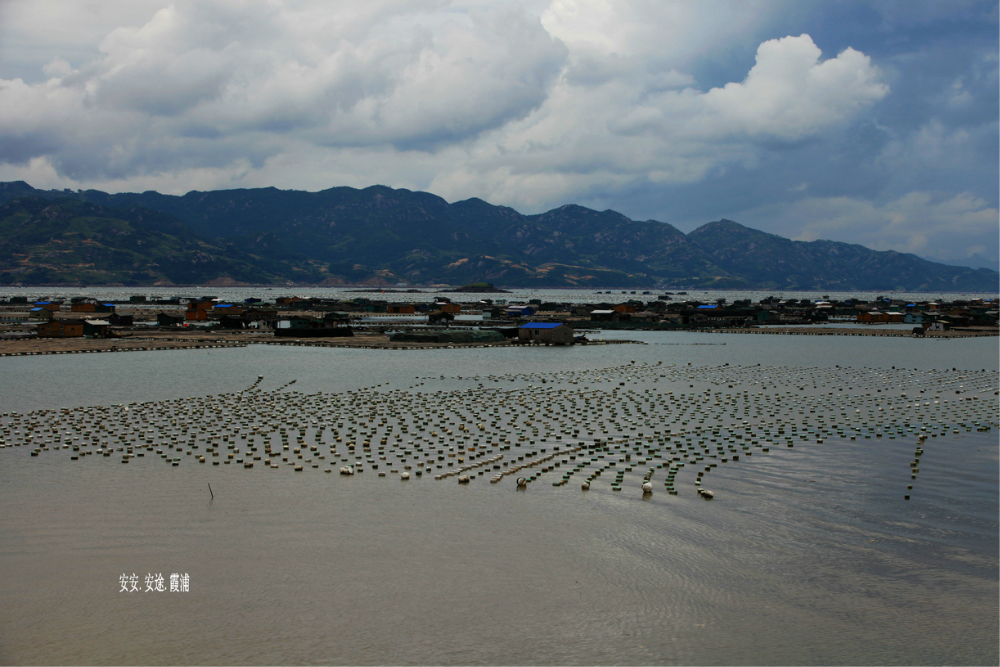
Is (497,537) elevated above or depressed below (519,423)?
below

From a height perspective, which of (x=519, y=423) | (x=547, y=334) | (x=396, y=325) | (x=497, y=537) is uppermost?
(x=547, y=334)

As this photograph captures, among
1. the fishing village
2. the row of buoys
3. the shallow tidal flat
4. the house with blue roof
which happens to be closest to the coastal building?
the fishing village

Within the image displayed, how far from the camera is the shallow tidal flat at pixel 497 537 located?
16.3 meters

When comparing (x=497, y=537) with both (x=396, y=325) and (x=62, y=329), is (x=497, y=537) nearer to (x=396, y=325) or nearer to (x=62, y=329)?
(x=62, y=329)

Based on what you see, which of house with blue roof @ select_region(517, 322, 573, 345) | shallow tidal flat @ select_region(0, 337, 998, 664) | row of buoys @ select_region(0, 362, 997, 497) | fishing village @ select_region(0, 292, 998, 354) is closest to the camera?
shallow tidal flat @ select_region(0, 337, 998, 664)

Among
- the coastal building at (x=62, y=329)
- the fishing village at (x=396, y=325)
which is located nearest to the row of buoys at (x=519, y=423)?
the fishing village at (x=396, y=325)

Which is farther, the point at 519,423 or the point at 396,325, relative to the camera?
the point at 396,325

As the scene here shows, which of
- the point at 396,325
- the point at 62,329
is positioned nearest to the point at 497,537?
the point at 62,329

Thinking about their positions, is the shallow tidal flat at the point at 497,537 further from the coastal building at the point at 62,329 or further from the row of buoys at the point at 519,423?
the coastal building at the point at 62,329

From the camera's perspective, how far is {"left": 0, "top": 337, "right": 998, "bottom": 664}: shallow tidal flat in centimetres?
1631

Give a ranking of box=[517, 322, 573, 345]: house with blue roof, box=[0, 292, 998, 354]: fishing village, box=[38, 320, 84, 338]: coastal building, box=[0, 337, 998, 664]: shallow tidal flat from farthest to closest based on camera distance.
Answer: box=[517, 322, 573, 345]: house with blue roof < box=[0, 292, 998, 354]: fishing village < box=[38, 320, 84, 338]: coastal building < box=[0, 337, 998, 664]: shallow tidal flat

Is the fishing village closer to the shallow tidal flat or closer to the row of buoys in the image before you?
the row of buoys

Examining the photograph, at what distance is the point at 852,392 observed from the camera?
5297 cm

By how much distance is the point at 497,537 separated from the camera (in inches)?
872
